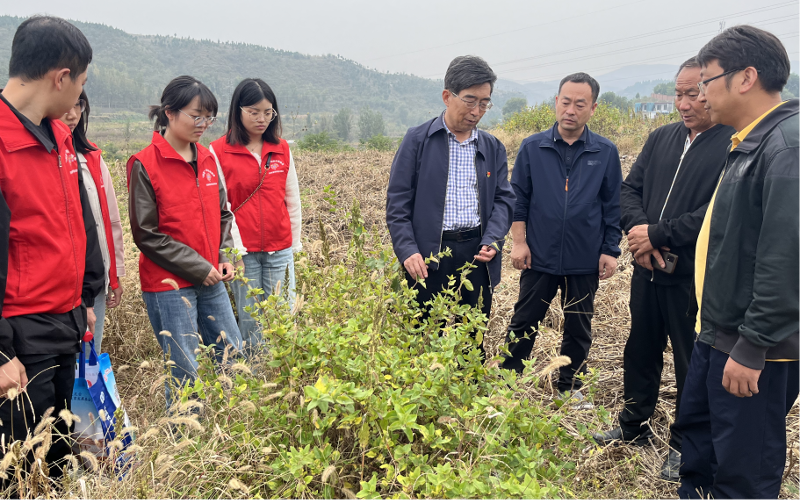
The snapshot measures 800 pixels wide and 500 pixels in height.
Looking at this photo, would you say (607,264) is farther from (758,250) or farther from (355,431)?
(355,431)

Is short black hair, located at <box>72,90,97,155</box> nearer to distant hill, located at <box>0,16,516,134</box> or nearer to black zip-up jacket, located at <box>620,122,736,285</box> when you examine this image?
black zip-up jacket, located at <box>620,122,736,285</box>

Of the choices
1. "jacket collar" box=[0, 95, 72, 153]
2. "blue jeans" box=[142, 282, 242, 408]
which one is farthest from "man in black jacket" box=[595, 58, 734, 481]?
"jacket collar" box=[0, 95, 72, 153]

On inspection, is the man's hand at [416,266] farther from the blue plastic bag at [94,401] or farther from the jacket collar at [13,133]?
the jacket collar at [13,133]

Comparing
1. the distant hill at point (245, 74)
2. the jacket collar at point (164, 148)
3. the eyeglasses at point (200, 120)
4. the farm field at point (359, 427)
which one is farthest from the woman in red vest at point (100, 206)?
the distant hill at point (245, 74)

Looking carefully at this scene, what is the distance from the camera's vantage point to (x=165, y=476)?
1.71 m

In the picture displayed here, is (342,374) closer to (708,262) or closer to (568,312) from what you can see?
(708,262)

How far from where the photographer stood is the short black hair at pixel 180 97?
2.64 m

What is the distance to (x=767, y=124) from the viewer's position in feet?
6.07

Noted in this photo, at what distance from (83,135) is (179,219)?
68 cm

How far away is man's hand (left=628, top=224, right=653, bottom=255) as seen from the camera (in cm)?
275

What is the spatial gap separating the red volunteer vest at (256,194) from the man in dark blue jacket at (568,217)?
65.1 inches

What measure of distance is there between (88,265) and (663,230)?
291 centimetres

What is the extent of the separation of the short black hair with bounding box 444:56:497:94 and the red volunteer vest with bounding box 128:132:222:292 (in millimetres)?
1540

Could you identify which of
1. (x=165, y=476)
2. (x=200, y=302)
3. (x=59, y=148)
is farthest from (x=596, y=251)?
(x=59, y=148)
